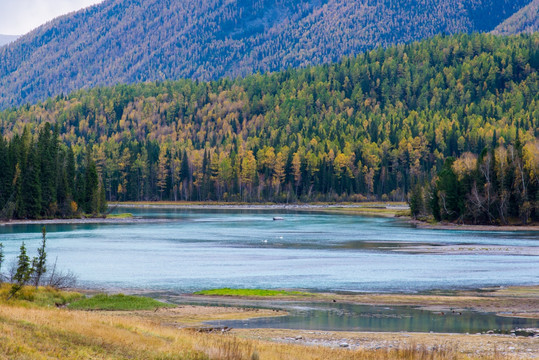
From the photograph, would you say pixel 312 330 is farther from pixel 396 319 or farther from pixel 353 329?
pixel 396 319

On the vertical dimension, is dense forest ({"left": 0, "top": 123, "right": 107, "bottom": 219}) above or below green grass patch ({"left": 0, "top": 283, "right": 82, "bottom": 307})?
above

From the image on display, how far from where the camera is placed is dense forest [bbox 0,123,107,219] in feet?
411

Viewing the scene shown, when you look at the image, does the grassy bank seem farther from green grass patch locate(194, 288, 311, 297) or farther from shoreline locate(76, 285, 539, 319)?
green grass patch locate(194, 288, 311, 297)

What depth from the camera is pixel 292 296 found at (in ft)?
154

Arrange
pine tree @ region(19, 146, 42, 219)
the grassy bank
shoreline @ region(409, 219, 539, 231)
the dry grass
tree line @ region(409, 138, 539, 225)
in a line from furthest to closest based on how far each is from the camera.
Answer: pine tree @ region(19, 146, 42, 219) < tree line @ region(409, 138, 539, 225) < shoreline @ region(409, 219, 539, 231) < the grassy bank < the dry grass

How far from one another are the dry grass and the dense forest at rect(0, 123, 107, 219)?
10155cm

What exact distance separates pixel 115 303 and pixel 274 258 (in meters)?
34.3

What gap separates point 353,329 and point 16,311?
16574mm

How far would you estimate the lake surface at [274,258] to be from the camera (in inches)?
2200

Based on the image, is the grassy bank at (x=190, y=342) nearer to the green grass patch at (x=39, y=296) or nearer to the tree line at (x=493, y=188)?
the green grass patch at (x=39, y=296)

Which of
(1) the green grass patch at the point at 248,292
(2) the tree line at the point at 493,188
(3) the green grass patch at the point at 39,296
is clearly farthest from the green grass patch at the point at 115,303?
(2) the tree line at the point at 493,188

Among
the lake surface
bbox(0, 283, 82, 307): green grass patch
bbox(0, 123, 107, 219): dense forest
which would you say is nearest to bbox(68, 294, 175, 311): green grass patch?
bbox(0, 283, 82, 307): green grass patch

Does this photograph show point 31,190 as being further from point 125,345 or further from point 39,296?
point 125,345

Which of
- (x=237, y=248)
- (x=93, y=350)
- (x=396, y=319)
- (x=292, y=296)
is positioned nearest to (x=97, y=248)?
(x=237, y=248)
